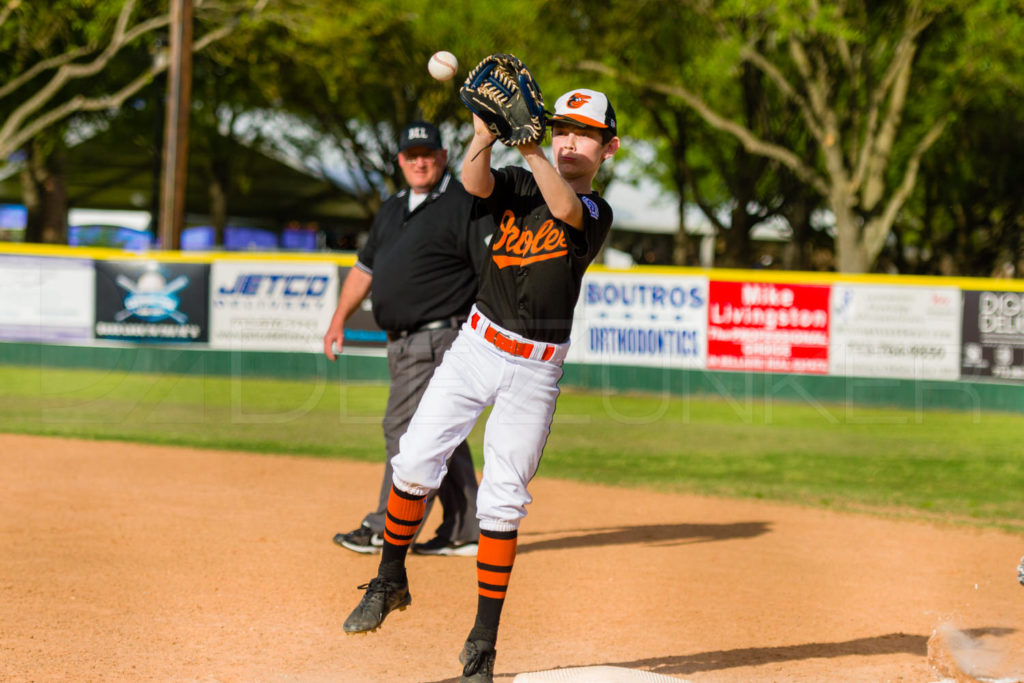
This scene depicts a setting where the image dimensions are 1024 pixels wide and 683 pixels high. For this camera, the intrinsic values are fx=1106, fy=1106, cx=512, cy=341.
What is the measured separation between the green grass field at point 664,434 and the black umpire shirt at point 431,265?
3.40 meters

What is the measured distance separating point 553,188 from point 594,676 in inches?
56.4

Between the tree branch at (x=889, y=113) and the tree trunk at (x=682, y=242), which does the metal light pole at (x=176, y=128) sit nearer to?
the tree branch at (x=889, y=113)

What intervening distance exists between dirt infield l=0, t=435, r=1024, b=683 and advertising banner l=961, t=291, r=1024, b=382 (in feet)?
18.5

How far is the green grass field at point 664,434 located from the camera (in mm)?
8312

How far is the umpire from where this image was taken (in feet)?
17.4

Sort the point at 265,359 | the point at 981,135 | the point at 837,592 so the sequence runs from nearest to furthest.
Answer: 1. the point at 837,592
2. the point at 265,359
3. the point at 981,135

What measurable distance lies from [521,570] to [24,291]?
9286 millimetres

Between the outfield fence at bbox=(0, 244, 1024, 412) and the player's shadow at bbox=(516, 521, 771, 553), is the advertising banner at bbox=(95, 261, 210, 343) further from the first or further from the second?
the player's shadow at bbox=(516, 521, 771, 553)

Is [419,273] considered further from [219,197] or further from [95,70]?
[219,197]

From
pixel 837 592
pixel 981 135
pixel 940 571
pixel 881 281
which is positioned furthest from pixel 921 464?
pixel 981 135

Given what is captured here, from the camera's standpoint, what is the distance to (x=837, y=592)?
17.2 ft

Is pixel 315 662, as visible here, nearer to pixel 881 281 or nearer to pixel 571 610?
pixel 571 610

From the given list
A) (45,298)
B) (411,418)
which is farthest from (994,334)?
(45,298)

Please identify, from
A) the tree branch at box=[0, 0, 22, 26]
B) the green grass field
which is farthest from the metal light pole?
the tree branch at box=[0, 0, 22, 26]
